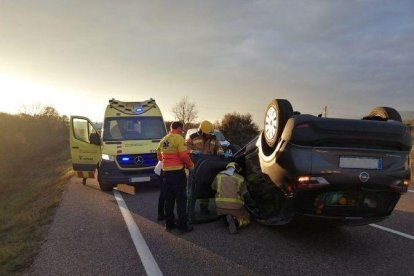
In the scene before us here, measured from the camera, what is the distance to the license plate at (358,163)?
17.6ft

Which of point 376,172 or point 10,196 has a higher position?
point 376,172

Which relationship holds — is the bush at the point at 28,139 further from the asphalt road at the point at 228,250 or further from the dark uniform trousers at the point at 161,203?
the asphalt road at the point at 228,250

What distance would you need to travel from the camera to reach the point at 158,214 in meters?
8.07

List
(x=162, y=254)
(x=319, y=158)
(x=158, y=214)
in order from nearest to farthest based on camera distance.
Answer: (x=319, y=158)
(x=162, y=254)
(x=158, y=214)

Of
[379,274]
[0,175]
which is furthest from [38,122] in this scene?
[379,274]

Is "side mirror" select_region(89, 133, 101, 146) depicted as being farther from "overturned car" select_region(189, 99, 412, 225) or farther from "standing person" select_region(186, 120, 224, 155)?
"overturned car" select_region(189, 99, 412, 225)

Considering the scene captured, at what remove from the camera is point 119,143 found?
40.5 feet

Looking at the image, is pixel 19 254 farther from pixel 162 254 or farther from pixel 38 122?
pixel 38 122

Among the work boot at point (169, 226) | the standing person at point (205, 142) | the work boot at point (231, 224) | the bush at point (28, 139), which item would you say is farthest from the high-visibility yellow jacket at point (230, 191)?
the bush at point (28, 139)

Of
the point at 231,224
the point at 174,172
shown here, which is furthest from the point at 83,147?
the point at 231,224

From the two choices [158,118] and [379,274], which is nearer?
[379,274]

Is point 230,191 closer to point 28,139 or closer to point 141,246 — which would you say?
point 141,246

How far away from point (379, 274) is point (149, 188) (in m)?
8.44

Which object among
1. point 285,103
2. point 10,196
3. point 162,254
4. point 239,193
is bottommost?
point 10,196
